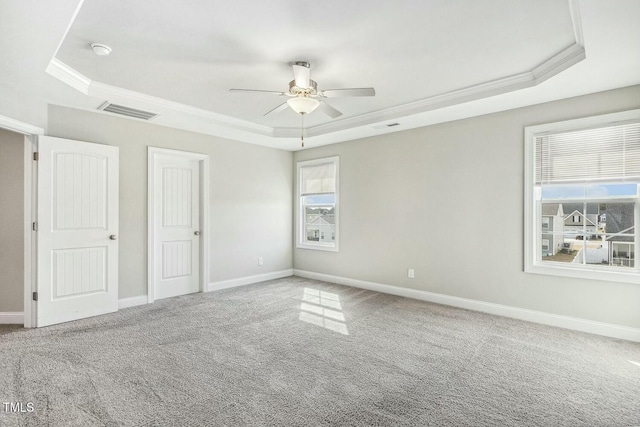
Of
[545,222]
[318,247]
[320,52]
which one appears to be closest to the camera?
[320,52]

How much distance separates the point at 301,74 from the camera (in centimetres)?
308

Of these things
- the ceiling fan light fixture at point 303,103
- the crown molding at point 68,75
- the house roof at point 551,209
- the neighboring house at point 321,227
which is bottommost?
the neighboring house at point 321,227

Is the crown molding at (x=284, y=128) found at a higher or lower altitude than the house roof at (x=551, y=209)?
higher

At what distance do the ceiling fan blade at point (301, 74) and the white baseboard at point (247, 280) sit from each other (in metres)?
3.65

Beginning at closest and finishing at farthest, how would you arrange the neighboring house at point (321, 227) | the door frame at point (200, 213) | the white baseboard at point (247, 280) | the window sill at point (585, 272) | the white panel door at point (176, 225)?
the window sill at point (585, 272) < the door frame at point (200, 213) < the white panel door at point (176, 225) < the white baseboard at point (247, 280) < the neighboring house at point (321, 227)

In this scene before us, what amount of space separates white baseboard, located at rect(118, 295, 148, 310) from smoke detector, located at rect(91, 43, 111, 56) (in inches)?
120

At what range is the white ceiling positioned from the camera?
2297 mm

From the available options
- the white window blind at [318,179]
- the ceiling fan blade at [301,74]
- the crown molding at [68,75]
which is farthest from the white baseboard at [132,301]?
the ceiling fan blade at [301,74]

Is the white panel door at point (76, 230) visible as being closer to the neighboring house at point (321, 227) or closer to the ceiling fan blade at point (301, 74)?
the ceiling fan blade at point (301, 74)

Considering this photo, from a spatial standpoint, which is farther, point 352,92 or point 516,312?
point 516,312

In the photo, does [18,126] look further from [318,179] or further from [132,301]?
[318,179]

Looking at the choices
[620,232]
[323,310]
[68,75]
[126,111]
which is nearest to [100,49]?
[68,75]

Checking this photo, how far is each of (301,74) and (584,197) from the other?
3.37m

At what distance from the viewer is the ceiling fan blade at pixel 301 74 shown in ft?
10.1
